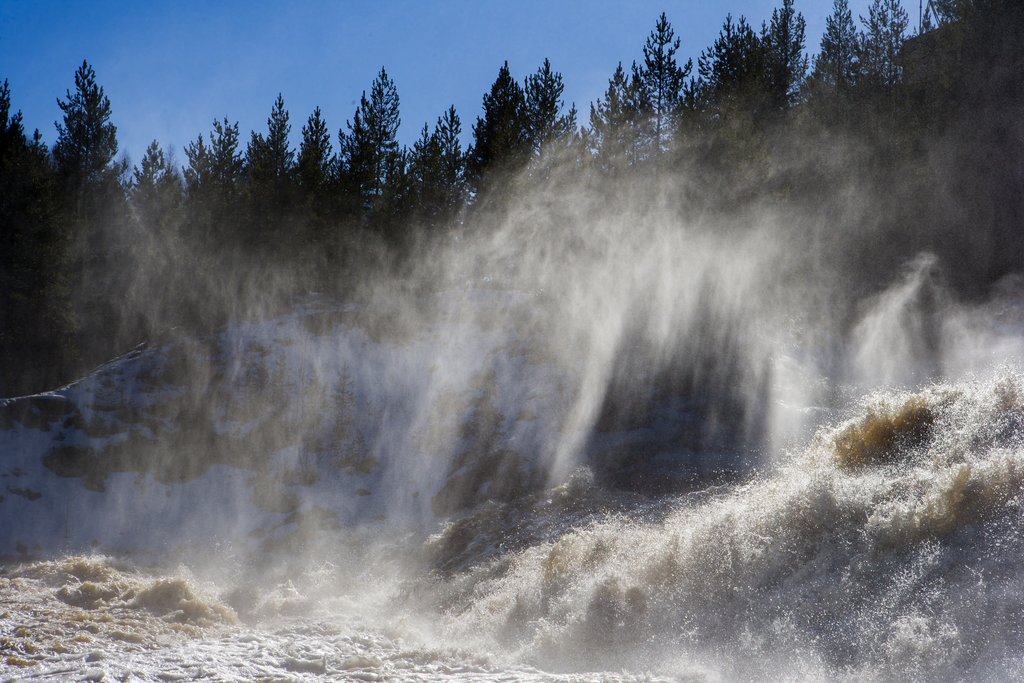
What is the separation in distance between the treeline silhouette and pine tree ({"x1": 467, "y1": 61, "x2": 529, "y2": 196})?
2.8 inches

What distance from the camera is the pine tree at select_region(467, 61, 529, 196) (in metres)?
24.3

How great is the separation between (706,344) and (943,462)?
982 cm

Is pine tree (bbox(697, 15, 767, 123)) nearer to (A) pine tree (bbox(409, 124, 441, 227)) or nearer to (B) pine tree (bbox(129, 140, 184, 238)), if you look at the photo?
(A) pine tree (bbox(409, 124, 441, 227))

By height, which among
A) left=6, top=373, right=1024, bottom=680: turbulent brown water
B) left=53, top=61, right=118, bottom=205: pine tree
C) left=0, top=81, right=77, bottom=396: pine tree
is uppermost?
left=53, top=61, right=118, bottom=205: pine tree

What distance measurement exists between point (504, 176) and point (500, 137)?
123cm

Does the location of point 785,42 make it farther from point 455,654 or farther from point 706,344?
point 455,654

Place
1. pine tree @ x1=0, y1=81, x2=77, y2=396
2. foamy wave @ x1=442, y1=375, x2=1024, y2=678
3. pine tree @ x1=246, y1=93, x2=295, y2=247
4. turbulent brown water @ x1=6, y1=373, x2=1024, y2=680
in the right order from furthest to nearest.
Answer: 1. pine tree @ x1=0, y1=81, x2=77, y2=396
2. pine tree @ x1=246, y1=93, x2=295, y2=247
3. turbulent brown water @ x1=6, y1=373, x2=1024, y2=680
4. foamy wave @ x1=442, y1=375, x2=1024, y2=678

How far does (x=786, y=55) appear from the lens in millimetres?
33875

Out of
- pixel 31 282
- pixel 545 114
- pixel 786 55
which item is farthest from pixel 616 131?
pixel 31 282

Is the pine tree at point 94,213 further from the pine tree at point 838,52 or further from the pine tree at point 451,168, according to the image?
the pine tree at point 838,52

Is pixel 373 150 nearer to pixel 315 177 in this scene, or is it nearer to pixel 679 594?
pixel 315 177

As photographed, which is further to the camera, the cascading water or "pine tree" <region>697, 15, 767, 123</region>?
"pine tree" <region>697, 15, 767, 123</region>

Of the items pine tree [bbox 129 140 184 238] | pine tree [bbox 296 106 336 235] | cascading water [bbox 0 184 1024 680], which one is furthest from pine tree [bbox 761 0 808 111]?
pine tree [bbox 129 140 184 238]

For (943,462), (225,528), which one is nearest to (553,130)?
(225,528)
